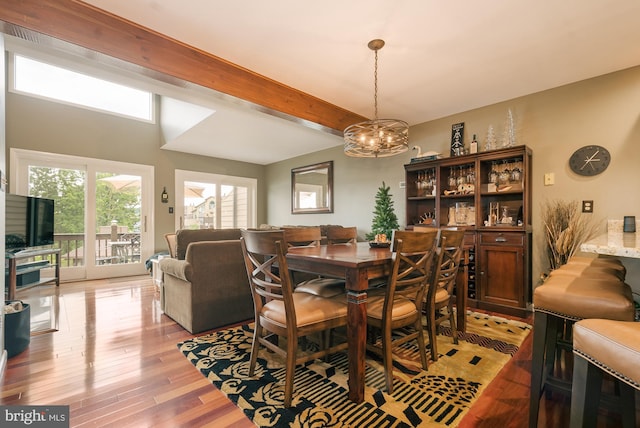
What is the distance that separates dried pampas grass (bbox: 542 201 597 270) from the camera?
115 inches

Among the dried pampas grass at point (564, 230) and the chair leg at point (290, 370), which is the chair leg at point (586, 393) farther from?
the dried pampas grass at point (564, 230)

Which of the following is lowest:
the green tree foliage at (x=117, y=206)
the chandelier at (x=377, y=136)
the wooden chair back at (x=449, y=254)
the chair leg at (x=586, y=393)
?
the chair leg at (x=586, y=393)

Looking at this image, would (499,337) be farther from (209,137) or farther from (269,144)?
(209,137)

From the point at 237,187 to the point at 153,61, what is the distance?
15.3 feet

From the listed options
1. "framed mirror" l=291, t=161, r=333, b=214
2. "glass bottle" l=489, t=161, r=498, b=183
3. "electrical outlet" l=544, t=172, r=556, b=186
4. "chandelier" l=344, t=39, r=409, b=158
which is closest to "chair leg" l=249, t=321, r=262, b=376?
"chandelier" l=344, t=39, r=409, b=158

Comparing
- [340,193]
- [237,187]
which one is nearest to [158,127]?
[237,187]

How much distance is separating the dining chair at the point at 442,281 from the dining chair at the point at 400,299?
5.6 inches

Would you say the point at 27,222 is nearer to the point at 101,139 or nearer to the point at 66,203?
the point at 66,203

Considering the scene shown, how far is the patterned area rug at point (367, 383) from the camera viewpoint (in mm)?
1480

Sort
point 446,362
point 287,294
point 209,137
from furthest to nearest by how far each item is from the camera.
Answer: point 209,137, point 446,362, point 287,294

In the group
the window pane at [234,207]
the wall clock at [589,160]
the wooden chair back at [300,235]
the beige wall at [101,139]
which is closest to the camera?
the wooden chair back at [300,235]

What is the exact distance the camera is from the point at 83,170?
16.5 feet

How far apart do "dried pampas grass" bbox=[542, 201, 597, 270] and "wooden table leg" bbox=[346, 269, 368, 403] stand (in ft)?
8.42

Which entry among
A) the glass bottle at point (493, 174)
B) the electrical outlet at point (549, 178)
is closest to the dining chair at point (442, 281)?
the glass bottle at point (493, 174)
